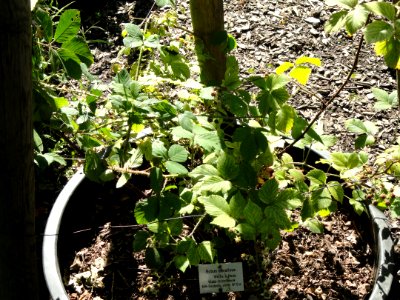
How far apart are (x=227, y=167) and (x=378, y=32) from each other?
1.76 feet

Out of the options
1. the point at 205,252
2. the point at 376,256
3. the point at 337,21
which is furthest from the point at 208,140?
the point at 376,256

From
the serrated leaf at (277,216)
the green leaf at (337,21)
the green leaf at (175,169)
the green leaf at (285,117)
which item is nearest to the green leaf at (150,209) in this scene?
the green leaf at (175,169)

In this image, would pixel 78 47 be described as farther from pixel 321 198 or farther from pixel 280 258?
pixel 280 258

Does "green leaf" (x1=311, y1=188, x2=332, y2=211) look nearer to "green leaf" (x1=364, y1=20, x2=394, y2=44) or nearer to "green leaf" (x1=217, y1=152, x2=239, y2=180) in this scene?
"green leaf" (x1=217, y1=152, x2=239, y2=180)

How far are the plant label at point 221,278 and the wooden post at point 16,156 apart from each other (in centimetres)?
56

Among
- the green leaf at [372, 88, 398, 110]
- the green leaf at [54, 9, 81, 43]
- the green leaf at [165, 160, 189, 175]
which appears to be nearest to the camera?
the green leaf at [54, 9, 81, 43]

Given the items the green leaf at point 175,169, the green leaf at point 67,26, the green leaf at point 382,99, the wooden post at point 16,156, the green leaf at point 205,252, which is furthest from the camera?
the green leaf at point 382,99

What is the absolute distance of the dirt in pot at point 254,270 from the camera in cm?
194

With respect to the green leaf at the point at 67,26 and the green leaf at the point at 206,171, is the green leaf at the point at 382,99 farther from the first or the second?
the green leaf at the point at 67,26

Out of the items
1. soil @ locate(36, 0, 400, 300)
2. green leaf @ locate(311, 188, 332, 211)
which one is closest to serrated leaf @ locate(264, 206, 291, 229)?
green leaf @ locate(311, 188, 332, 211)

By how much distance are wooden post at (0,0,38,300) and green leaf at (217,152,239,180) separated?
507 millimetres

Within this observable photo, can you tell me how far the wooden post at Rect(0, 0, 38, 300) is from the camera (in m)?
1.05

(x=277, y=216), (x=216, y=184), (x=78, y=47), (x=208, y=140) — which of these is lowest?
(x=277, y=216)

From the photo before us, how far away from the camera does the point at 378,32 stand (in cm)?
122
